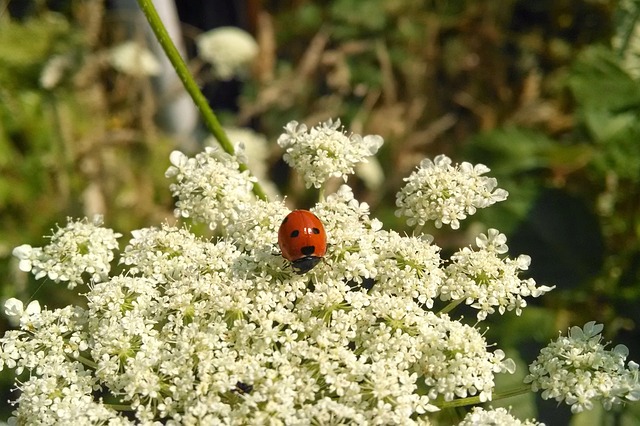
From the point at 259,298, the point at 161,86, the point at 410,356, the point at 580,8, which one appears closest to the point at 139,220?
the point at 161,86

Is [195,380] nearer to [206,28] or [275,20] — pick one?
[275,20]

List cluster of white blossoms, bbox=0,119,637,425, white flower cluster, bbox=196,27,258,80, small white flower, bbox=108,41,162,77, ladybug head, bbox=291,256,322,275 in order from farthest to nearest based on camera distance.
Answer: white flower cluster, bbox=196,27,258,80 → small white flower, bbox=108,41,162,77 → ladybug head, bbox=291,256,322,275 → cluster of white blossoms, bbox=0,119,637,425

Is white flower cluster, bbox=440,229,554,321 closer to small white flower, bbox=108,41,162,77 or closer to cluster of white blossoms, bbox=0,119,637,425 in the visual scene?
cluster of white blossoms, bbox=0,119,637,425

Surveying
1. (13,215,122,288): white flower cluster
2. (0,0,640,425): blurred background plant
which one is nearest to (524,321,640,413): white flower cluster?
(0,0,640,425): blurred background plant

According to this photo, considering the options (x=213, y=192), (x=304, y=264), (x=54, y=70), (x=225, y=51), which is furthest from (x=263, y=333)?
(x=225, y=51)

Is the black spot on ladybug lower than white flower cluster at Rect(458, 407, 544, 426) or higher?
higher

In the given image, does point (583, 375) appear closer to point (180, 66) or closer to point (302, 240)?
point (302, 240)
